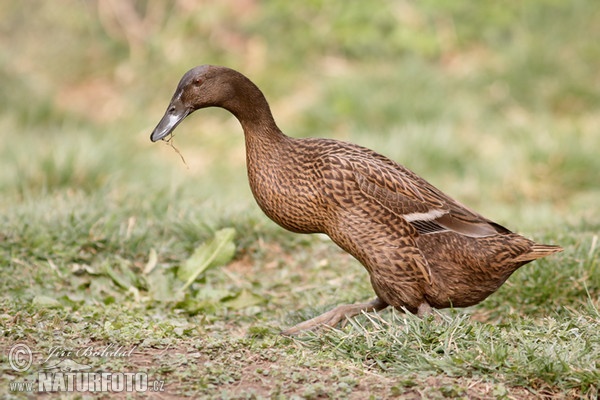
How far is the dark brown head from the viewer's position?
4.41 m

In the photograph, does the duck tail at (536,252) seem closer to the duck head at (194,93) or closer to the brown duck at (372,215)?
the brown duck at (372,215)

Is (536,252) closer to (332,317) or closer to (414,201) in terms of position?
(414,201)

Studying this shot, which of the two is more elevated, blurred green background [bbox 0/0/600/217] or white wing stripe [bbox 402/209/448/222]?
blurred green background [bbox 0/0/600/217]

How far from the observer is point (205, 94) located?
4.44 metres

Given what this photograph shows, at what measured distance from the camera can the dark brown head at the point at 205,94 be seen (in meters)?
4.41

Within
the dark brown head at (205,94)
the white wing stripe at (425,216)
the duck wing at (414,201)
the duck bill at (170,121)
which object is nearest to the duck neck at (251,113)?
the dark brown head at (205,94)

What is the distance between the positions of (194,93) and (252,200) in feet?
8.54

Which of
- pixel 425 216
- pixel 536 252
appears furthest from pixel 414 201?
pixel 536 252

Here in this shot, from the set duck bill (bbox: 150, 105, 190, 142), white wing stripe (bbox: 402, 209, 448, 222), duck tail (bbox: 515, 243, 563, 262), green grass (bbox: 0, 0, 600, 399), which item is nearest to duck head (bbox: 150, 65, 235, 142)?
duck bill (bbox: 150, 105, 190, 142)

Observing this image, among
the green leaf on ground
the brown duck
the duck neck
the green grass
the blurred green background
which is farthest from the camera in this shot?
the blurred green background

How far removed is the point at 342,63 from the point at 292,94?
1.02 meters

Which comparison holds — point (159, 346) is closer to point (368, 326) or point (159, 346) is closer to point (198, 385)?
point (198, 385)

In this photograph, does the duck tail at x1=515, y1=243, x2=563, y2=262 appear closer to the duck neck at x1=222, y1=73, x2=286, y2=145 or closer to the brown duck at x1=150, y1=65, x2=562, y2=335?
the brown duck at x1=150, y1=65, x2=562, y2=335

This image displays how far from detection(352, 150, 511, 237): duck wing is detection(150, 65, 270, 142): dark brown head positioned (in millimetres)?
701
